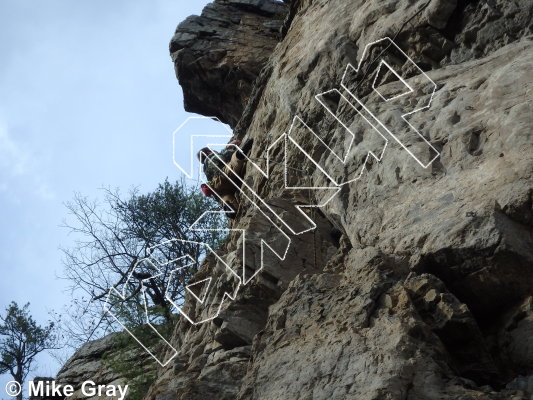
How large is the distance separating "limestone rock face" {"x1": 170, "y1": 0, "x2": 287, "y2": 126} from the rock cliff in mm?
5895

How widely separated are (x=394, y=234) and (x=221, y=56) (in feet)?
40.8

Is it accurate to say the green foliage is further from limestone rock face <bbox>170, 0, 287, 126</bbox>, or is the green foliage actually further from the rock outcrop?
limestone rock face <bbox>170, 0, 287, 126</bbox>

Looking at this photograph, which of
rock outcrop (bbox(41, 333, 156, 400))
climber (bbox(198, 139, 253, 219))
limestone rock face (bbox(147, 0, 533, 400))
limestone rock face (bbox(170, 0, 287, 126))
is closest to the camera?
limestone rock face (bbox(147, 0, 533, 400))

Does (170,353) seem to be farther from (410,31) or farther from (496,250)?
(496,250)

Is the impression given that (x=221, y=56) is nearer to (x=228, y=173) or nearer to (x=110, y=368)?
(x=228, y=173)

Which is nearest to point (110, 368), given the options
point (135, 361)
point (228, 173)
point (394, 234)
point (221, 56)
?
point (135, 361)

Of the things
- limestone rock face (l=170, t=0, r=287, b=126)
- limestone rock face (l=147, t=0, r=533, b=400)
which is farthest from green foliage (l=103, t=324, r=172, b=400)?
limestone rock face (l=170, t=0, r=287, b=126)

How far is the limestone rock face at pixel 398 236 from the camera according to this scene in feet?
19.2

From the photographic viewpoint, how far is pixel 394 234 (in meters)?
7.20

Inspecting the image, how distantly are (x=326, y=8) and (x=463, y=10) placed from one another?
3.61 metres

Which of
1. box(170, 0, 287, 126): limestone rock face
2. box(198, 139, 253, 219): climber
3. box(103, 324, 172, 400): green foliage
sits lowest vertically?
box(103, 324, 172, 400): green foliage

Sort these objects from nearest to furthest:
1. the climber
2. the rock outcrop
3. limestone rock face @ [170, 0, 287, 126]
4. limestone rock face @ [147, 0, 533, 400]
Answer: limestone rock face @ [147, 0, 533, 400], the rock outcrop, the climber, limestone rock face @ [170, 0, 287, 126]

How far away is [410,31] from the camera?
10086mm

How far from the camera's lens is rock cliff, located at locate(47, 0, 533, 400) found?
5875mm
